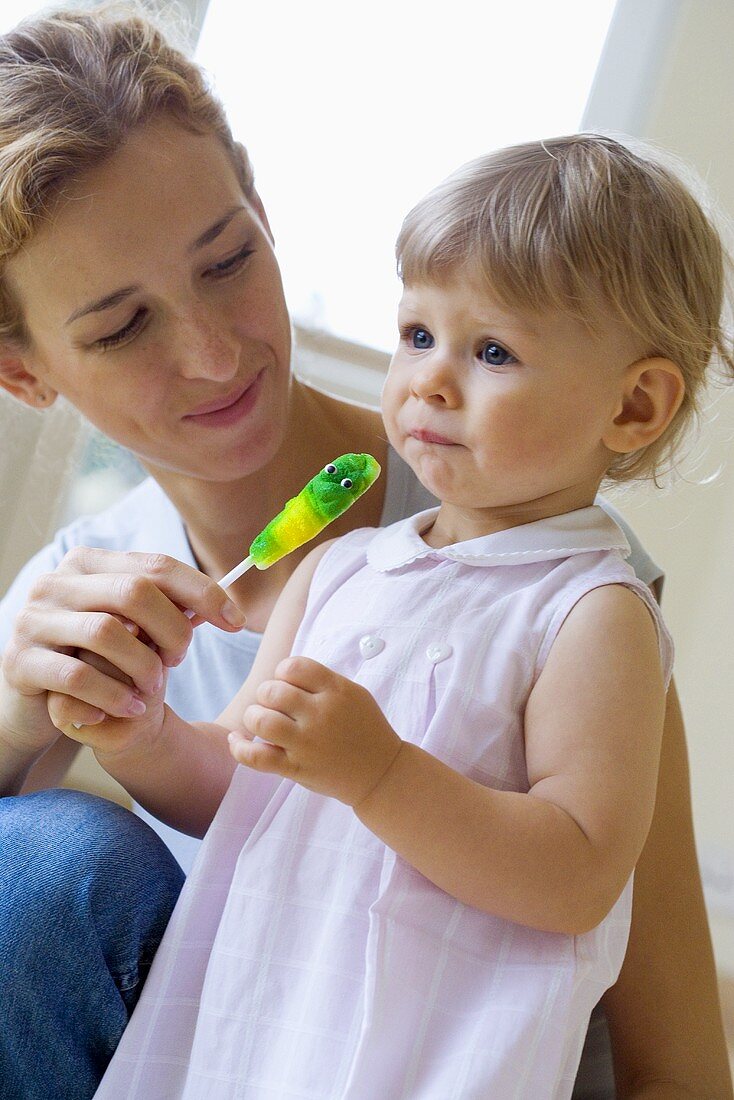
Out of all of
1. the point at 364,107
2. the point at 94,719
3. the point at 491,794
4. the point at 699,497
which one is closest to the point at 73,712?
the point at 94,719

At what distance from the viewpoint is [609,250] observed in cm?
87

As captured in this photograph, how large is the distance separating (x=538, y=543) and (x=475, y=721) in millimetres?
159

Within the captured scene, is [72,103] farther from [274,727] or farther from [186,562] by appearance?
[274,727]

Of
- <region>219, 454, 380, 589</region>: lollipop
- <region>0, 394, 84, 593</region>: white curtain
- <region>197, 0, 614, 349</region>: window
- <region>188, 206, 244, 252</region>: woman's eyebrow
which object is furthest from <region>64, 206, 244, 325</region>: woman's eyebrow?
<region>197, 0, 614, 349</region>: window

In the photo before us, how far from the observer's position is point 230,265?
1169 millimetres

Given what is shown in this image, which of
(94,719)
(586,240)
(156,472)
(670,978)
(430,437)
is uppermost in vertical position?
(586,240)

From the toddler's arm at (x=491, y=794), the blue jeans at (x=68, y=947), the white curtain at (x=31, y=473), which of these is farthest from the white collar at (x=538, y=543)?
the white curtain at (x=31, y=473)

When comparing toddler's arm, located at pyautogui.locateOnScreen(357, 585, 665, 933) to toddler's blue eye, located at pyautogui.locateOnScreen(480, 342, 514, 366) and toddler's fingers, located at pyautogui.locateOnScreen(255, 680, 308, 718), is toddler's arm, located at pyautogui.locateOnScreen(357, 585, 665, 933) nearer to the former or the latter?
toddler's fingers, located at pyautogui.locateOnScreen(255, 680, 308, 718)

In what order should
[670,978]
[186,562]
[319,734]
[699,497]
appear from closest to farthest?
[319,734] → [670,978] → [186,562] → [699,497]

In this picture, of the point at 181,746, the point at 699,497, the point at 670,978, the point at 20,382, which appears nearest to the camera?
the point at 181,746

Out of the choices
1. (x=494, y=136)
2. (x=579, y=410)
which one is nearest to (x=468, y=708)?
(x=579, y=410)

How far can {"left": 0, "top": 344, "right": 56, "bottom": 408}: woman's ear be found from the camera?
50.2 inches

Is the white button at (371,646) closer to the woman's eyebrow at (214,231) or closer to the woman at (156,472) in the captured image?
the woman at (156,472)

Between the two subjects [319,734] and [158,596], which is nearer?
[319,734]
